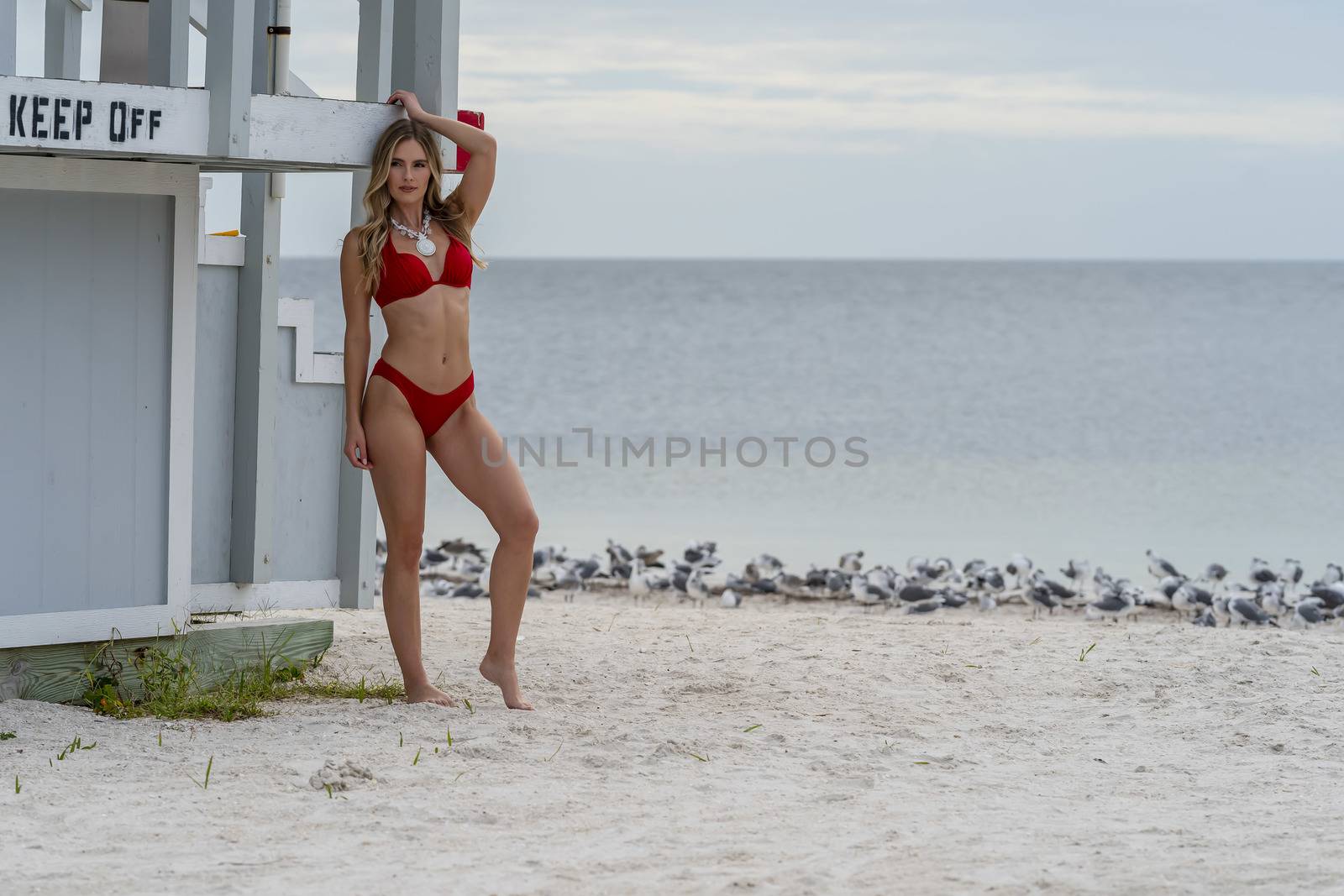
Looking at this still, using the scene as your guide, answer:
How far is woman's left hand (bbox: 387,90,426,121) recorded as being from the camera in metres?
4.77

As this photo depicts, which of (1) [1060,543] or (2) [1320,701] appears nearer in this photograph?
(2) [1320,701]

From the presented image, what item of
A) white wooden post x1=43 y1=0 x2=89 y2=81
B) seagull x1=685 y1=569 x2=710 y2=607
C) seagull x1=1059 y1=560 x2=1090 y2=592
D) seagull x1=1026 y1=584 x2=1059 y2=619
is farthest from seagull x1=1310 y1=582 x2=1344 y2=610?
white wooden post x1=43 y1=0 x2=89 y2=81

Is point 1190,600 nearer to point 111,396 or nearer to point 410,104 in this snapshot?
point 410,104

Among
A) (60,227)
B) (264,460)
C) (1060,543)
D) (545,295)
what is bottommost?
(1060,543)

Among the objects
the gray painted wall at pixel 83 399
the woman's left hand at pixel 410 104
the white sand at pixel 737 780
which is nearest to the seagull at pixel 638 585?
the white sand at pixel 737 780

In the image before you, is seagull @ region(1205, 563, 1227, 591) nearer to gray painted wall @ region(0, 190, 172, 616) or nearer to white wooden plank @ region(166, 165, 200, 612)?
white wooden plank @ region(166, 165, 200, 612)

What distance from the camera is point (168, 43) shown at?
4910 millimetres

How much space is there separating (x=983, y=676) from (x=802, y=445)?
53.8ft

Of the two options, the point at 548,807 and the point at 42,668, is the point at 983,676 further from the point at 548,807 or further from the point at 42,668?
the point at 42,668

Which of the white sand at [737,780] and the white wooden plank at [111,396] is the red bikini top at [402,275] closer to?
the white wooden plank at [111,396]

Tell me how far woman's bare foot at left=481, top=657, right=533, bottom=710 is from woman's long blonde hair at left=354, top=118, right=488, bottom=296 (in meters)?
1.34

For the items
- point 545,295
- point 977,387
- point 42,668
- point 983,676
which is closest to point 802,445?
point 977,387

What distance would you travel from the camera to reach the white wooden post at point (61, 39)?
267 inches

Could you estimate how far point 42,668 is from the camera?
16.1ft
